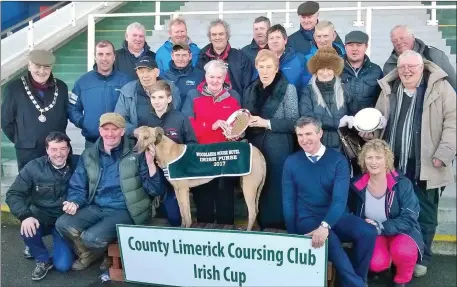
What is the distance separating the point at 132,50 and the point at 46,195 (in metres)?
1.66

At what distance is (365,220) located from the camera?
3639 mm

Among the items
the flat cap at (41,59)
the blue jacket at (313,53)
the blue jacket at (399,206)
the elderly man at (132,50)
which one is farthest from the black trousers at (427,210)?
the flat cap at (41,59)

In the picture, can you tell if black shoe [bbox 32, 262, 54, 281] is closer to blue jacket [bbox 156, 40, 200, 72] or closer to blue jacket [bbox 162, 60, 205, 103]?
blue jacket [bbox 162, 60, 205, 103]

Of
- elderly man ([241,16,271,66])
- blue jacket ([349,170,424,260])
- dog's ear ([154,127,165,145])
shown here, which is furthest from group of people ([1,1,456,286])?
elderly man ([241,16,271,66])

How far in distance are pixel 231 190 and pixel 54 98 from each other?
182 cm

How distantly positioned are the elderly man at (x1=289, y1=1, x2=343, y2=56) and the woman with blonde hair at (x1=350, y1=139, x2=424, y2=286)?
1342mm

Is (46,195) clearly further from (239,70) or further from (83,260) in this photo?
(239,70)

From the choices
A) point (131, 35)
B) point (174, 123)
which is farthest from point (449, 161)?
point (131, 35)

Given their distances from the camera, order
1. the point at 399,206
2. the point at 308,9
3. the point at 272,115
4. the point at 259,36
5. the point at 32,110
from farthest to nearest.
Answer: the point at 259,36
the point at 308,9
the point at 32,110
the point at 272,115
the point at 399,206

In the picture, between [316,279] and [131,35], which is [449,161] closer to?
[316,279]

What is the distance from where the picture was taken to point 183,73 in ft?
14.2

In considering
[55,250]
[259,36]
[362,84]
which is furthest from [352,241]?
[55,250]

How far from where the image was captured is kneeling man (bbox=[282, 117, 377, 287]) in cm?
345

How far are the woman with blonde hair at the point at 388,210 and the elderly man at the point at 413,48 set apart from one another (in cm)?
91
